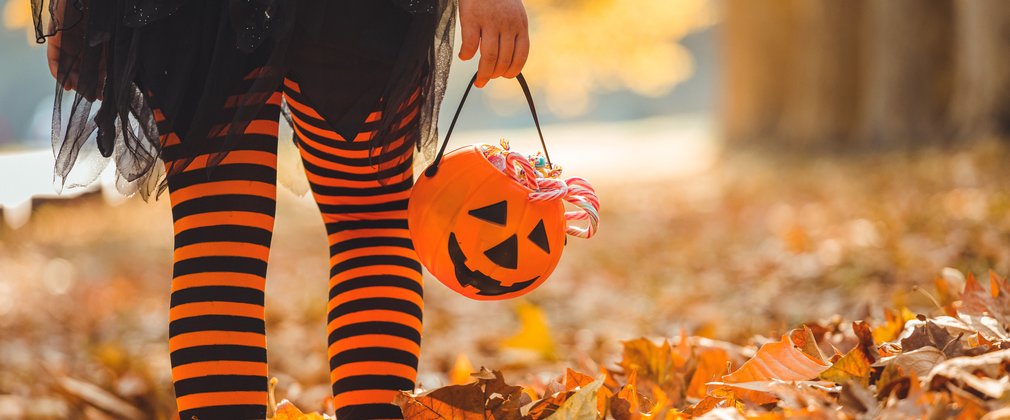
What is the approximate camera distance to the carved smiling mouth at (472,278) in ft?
4.90

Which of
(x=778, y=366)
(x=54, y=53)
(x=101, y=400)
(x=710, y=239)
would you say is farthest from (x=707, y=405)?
(x=710, y=239)

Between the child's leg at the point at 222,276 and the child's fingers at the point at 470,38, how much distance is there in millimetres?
344

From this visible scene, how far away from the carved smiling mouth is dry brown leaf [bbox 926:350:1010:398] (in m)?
0.62

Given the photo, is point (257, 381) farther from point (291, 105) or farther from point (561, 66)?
point (561, 66)

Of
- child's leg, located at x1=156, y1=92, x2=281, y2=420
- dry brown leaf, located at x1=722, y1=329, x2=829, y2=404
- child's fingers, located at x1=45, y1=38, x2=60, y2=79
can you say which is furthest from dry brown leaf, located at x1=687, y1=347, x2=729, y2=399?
child's fingers, located at x1=45, y1=38, x2=60, y2=79

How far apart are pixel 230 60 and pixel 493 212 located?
0.48 meters

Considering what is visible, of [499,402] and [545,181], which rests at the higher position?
[545,181]

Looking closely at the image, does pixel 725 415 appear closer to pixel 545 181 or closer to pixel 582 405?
pixel 582 405

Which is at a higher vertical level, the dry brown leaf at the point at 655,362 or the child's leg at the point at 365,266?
the child's leg at the point at 365,266

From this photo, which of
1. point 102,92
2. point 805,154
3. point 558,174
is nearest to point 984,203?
point 558,174

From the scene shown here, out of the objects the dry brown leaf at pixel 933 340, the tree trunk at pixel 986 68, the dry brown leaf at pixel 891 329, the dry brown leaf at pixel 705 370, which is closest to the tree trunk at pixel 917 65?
the tree trunk at pixel 986 68

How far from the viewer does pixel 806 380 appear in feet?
4.41

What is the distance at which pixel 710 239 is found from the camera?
531 centimetres

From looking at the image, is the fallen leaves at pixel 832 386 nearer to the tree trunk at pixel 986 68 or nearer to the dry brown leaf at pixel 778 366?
the dry brown leaf at pixel 778 366
